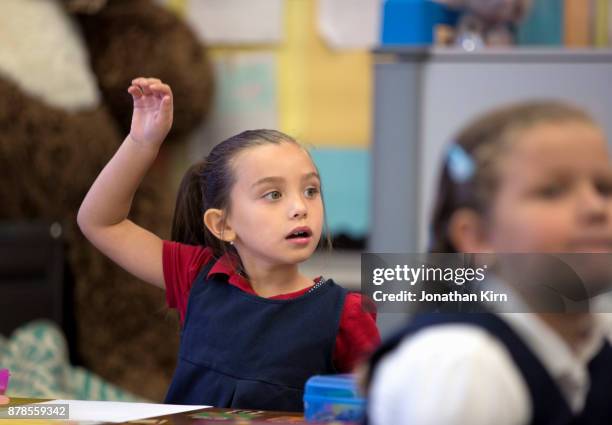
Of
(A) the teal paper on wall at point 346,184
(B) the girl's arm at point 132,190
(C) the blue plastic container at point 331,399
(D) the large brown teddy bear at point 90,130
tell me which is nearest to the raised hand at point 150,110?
(B) the girl's arm at point 132,190

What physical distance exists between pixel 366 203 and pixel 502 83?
91 cm

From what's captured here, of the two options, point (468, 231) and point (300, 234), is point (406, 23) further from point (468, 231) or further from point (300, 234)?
point (468, 231)

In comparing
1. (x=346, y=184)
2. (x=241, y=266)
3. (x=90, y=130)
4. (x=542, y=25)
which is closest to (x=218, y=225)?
(x=241, y=266)

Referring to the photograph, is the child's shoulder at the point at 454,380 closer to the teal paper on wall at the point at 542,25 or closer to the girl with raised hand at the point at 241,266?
the girl with raised hand at the point at 241,266

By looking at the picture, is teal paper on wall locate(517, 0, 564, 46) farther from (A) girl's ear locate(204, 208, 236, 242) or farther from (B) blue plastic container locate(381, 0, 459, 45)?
(A) girl's ear locate(204, 208, 236, 242)

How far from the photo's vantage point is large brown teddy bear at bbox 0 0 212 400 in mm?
1660

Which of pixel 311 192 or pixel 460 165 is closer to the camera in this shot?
pixel 460 165

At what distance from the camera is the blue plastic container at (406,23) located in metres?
0.98

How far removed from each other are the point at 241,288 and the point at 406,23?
363 millimetres

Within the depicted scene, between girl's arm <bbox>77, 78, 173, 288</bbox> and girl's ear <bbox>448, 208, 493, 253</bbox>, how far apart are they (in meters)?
0.32

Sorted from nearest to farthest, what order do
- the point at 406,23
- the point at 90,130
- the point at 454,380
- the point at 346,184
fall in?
1. the point at 454,380
2. the point at 406,23
3. the point at 90,130
4. the point at 346,184

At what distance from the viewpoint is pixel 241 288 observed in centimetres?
73
